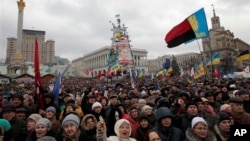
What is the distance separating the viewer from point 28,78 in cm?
2812

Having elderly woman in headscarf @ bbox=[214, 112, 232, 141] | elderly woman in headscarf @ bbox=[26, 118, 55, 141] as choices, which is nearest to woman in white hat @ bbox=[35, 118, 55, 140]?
elderly woman in headscarf @ bbox=[26, 118, 55, 141]

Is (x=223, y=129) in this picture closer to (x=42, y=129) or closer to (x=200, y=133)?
(x=200, y=133)

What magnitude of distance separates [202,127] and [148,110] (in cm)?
156

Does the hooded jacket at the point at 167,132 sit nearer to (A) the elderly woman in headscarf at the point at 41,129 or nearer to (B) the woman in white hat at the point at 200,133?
(B) the woman in white hat at the point at 200,133

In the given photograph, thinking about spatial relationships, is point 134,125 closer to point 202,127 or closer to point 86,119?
point 86,119

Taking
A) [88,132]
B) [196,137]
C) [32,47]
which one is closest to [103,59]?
[32,47]

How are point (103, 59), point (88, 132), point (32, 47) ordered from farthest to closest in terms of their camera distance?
point (32, 47), point (103, 59), point (88, 132)

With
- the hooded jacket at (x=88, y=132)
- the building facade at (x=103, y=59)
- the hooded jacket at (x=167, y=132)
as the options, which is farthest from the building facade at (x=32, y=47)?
the hooded jacket at (x=167, y=132)

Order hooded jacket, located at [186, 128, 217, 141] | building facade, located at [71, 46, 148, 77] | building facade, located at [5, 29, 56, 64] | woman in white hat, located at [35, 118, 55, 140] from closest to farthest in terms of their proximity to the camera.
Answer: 1. hooded jacket, located at [186, 128, 217, 141]
2. woman in white hat, located at [35, 118, 55, 140]
3. building facade, located at [71, 46, 148, 77]
4. building facade, located at [5, 29, 56, 64]

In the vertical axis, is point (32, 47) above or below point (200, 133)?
above

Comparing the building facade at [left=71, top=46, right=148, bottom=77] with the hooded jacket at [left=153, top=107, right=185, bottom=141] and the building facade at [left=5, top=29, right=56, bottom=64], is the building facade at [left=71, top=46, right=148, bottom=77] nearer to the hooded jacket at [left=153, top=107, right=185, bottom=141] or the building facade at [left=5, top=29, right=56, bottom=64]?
the building facade at [left=5, top=29, right=56, bottom=64]

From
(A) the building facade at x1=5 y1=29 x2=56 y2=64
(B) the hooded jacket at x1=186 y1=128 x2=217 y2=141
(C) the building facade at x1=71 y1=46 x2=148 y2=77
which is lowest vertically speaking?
(B) the hooded jacket at x1=186 y1=128 x2=217 y2=141

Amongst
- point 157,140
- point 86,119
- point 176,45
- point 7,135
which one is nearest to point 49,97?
point 7,135

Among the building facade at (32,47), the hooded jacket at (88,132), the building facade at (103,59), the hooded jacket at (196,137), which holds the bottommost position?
the hooded jacket at (196,137)
